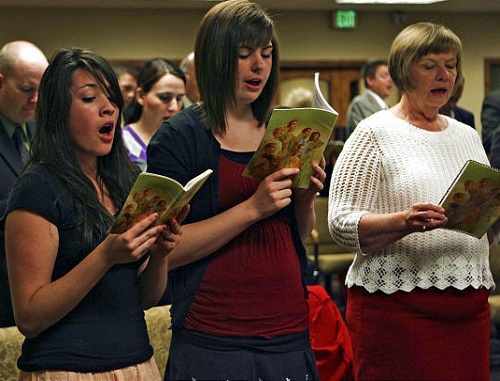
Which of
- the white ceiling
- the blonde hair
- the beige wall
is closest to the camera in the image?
the blonde hair

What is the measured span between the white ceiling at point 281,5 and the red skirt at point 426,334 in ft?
28.4

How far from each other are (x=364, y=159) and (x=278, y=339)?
740 mm

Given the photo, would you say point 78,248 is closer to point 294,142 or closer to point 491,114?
point 294,142

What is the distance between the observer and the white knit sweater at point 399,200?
8.85ft

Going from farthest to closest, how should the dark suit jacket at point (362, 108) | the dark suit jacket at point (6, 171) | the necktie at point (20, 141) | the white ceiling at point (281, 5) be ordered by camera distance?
the white ceiling at point (281, 5), the dark suit jacket at point (362, 108), the necktie at point (20, 141), the dark suit jacket at point (6, 171)

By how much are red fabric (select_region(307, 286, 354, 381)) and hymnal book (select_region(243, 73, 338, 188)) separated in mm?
1606

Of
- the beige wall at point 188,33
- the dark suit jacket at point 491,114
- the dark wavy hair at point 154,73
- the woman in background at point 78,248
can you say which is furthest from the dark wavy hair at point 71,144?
the beige wall at point 188,33

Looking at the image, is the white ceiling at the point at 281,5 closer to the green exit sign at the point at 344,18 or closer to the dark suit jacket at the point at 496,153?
the green exit sign at the point at 344,18

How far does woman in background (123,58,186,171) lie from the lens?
4469 millimetres

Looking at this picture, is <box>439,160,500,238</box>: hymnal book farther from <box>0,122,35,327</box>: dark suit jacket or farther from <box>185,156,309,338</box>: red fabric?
<box>0,122,35,327</box>: dark suit jacket

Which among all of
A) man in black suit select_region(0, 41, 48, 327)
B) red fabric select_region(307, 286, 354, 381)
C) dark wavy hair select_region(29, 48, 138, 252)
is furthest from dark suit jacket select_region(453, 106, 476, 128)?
dark wavy hair select_region(29, 48, 138, 252)

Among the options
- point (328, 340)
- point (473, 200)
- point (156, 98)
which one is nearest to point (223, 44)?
point (473, 200)

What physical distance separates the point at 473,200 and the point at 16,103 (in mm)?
1882

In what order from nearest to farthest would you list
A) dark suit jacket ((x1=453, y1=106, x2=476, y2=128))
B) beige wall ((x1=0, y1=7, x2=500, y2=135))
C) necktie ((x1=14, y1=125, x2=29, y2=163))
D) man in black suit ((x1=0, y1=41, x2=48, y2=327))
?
1. man in black suit ((x1=0, y1=41, x2=48, y2=327))
2. necktie ((x1=14, y1=125, x2=29, y2=163))
3. dark suit jacket ((x1=453, y1=106, x2=476, y2=128))
4. beige wall ((x1=0, y1=7, x2=500, y2=135))
